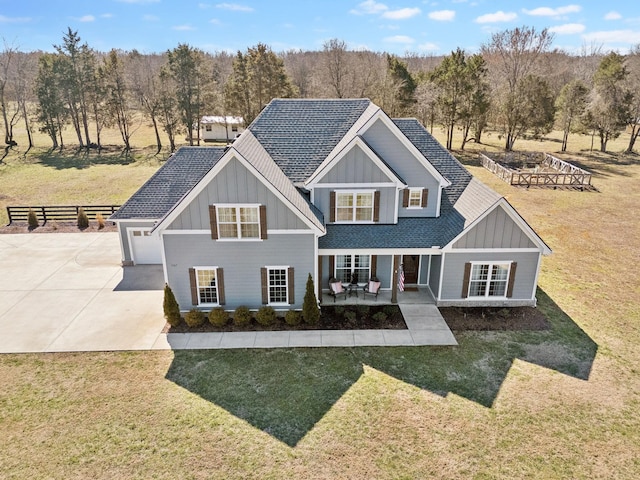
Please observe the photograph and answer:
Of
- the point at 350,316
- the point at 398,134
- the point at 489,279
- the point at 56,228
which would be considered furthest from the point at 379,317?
the point at 56,228

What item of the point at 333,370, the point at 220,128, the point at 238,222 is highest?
the point at 220,128

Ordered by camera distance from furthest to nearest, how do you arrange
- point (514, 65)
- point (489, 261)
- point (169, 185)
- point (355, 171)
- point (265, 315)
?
1. point (514, 65)
2. point (169, 185)
3. point (355, 171)
4. point (489, 261)
5. point (265, 315)

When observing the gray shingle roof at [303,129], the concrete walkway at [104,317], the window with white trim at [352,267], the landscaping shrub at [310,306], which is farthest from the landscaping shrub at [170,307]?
the gray shingle roof at [303,129]

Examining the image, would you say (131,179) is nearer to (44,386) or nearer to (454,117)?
(44,386)

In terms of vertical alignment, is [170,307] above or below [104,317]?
above

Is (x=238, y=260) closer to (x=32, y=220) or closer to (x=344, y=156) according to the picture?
(x=344, y=156)

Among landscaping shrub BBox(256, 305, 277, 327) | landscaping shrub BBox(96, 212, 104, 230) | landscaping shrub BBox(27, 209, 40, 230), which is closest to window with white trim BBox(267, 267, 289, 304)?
landscaping shrub BBox(256, 305, 277, 327)
